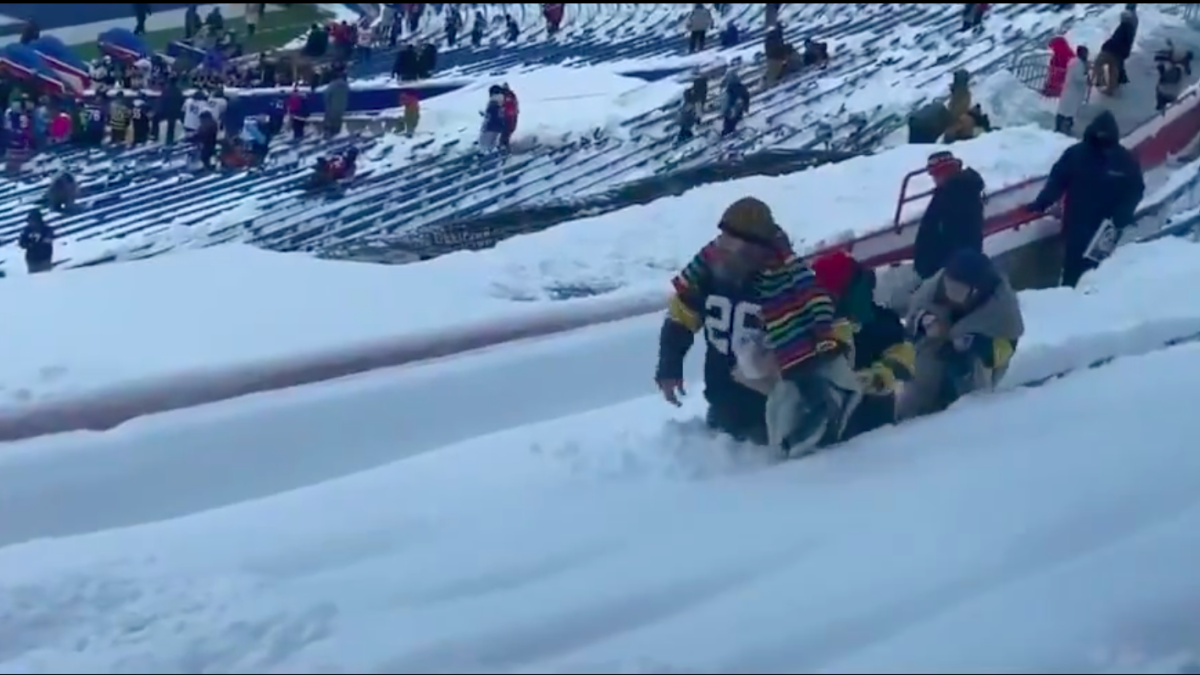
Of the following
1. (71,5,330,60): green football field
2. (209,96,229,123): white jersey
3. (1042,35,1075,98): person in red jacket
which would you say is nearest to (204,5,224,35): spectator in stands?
(71,5,330,60): green football field

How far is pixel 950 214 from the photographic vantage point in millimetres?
7488

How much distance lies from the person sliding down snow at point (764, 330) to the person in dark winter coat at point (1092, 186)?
3650 mm

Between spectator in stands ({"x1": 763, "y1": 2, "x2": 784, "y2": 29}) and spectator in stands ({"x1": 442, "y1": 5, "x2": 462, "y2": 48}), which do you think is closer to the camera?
spectator in stands ({"x1": 763, "y1": 2, "x2": 784, "y2": 29})

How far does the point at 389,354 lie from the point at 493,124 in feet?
32.4

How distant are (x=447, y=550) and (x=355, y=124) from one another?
47.4ft

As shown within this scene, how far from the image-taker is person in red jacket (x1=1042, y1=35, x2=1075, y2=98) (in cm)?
1584

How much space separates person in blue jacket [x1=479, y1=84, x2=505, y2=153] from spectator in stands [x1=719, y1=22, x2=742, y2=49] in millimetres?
6388

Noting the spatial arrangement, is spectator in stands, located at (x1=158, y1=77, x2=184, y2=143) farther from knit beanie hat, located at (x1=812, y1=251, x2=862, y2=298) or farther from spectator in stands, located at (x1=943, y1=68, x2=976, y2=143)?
knit beanie hat, located at (x1=812, y1=251, x2=862, y2=298)

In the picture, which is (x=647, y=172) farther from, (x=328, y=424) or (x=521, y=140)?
(x=328, y=424)

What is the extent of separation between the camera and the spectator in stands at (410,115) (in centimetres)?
1822

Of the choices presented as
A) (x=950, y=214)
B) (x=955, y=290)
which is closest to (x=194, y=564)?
(x=955, y=290)

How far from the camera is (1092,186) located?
8.34 meters

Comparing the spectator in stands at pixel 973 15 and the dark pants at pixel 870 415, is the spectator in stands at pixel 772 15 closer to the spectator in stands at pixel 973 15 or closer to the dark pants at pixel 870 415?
the spectator in stands at pixel 973 15

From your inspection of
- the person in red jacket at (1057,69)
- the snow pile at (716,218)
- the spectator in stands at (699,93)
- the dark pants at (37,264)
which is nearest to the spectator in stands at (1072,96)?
the snow pile at (716,218)
